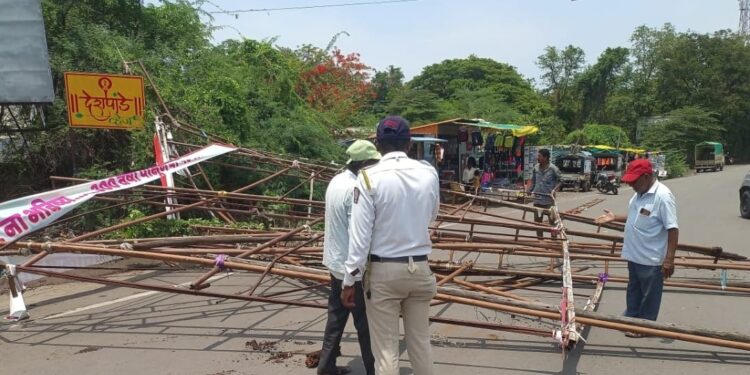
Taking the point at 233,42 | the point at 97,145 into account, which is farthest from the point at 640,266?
the point at 233,42

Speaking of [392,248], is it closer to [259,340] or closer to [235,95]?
[259,340]

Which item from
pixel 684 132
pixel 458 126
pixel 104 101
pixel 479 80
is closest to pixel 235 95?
pixel 104 101

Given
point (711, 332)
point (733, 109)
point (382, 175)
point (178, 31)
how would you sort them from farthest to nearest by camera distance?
point (733, 109) < point (178, 31) < point (711, 332) < point (382, 175)

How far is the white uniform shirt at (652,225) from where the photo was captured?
4.70 metres

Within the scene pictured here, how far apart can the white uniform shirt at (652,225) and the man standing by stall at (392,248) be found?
266 centimetres

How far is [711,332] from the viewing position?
3885mm

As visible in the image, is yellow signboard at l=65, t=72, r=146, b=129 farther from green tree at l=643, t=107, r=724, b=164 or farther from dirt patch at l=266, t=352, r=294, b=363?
green tree at l=643, t=107, r=724, b=164

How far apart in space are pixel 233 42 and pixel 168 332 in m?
13.9

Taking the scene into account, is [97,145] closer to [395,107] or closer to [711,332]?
Result: [711,332]

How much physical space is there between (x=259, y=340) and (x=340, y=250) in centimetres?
161

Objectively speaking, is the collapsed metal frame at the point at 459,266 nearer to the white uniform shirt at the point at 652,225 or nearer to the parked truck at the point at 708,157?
the white uniform shirt at the point at 652,225

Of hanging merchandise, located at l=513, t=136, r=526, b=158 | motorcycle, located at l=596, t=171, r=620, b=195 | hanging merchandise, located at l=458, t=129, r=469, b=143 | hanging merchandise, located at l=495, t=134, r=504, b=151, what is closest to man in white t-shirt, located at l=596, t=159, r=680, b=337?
hanging merchandise, located at l=458, t=129, r=469, b=143

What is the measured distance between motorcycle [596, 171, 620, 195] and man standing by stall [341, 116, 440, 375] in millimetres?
23212

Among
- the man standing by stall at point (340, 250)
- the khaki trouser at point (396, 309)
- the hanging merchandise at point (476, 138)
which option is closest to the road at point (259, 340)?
the man standing by stall at point (340, 250)
